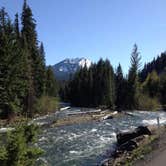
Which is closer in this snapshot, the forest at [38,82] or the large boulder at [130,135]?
the large boulder at [130,135]

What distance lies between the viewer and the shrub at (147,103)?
3565 inches

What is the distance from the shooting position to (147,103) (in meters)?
92.1

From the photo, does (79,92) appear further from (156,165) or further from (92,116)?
(156,165)

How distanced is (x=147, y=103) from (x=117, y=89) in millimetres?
15393

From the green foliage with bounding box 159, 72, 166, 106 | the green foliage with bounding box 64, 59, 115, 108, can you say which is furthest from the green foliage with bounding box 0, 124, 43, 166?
the green foliage with bounding box 159, 72, 166, 106

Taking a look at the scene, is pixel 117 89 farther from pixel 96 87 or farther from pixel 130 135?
pixel 130 135

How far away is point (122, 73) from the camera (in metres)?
118

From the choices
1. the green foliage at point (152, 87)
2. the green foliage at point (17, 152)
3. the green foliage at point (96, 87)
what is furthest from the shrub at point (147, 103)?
the green foliage at point (17, 152)

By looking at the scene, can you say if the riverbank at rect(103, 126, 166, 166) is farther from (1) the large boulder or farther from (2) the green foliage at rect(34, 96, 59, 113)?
(2) the green foliage at rect(34, 96, 59, 113)

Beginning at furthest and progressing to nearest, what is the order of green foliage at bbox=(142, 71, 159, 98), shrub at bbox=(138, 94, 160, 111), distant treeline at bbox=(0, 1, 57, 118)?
green foliage at bbox=(142, 71, 159, 98)
shrub at bbox=(138, 94, 160, 111)
distant treeline at bbox=(0, 1, 57, 118)

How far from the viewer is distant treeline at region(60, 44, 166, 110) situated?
92.6m

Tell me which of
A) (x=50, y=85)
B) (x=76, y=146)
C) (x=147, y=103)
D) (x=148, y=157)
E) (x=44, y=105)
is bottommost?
(x=76, y=146)

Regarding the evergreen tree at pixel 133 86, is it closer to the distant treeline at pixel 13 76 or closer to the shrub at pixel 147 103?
the shrub at pixel 147 103

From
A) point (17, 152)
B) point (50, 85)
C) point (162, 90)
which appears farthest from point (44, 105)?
point (17, 152)
